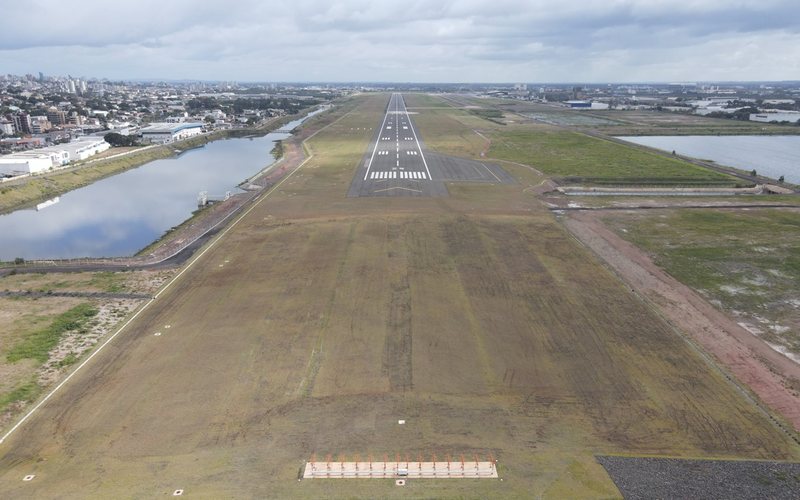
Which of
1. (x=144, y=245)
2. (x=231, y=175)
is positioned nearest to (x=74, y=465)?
(x=144, y=245)

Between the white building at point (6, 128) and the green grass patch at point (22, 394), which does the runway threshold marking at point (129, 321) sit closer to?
the green grass patch at point (22, 394)

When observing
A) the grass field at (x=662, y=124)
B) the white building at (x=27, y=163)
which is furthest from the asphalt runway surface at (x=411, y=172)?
the grass field at (x=662, y=124)

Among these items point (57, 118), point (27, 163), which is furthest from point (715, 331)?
point (57, 118)

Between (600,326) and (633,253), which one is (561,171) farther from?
(600,326)

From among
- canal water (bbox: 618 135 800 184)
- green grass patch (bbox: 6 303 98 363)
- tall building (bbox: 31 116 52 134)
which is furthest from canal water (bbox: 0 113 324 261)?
canal water (bbox: 618 135 800 184)

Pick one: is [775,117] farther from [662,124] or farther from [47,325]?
[47,325]

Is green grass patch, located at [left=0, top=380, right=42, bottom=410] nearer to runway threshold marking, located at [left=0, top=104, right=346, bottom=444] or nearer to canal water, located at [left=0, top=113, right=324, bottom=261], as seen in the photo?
runway threshold marking, located at [left=0, top=104, right=346, bottom=444]

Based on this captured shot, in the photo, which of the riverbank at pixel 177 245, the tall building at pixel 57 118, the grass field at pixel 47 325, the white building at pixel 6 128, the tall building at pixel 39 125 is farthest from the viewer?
the tall building at pixel 57 118
